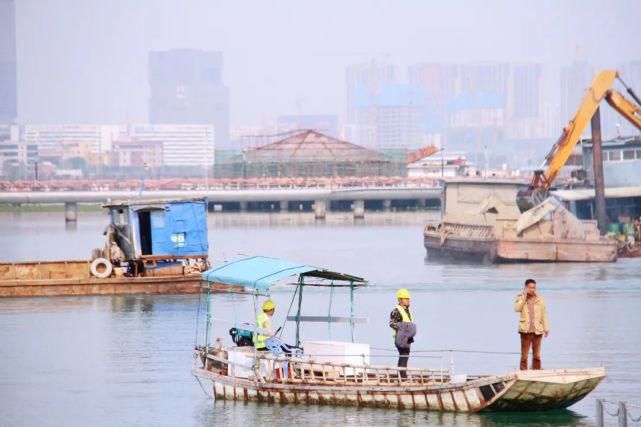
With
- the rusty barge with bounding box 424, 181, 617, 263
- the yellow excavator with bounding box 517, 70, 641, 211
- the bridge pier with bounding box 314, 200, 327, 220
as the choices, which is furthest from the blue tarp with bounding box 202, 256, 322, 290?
the bridge pier with bounding box 314, 200, 327, 220

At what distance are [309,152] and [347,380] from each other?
158729 millimetres

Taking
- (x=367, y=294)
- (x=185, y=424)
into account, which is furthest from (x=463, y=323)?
(x=185, y=424)

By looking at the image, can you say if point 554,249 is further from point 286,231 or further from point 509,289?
point 286,231

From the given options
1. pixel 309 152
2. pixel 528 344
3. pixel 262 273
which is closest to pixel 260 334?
pixel 262 273

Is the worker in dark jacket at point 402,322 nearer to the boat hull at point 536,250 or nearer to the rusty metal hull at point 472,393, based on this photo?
the rusty metal hull at point 472,393

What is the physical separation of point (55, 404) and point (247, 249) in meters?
53.3

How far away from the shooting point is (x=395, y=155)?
198 m

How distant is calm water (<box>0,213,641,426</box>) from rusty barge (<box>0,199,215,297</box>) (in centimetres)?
48

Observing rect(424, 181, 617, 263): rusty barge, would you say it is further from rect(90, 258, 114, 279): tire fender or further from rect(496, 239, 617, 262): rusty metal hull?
rect(90, 258, 114, 279): tire fender

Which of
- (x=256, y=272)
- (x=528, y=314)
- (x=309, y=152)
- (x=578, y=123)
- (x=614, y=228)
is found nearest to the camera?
(x=528, y=314)

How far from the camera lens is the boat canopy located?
28.9 meters

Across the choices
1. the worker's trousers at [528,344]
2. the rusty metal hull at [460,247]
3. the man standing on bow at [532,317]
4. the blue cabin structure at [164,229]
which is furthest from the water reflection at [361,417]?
the rusty metal hull at [460,247]

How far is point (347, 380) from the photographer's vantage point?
90.7 feet

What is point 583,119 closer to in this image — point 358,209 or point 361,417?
point 361,417
